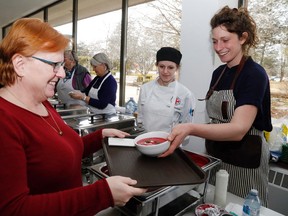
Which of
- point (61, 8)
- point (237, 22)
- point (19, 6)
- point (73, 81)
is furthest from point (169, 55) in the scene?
point (19, 6)

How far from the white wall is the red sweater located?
1647mm

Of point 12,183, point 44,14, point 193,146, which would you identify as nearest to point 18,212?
point 12,183

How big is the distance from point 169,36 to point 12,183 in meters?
2.80

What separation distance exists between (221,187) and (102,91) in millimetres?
2005

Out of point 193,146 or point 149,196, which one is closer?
point 149,196

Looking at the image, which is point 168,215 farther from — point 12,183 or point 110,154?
point 12,183

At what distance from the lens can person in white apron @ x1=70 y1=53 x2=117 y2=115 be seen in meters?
2.78

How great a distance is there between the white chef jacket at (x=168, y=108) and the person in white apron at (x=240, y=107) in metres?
0.50

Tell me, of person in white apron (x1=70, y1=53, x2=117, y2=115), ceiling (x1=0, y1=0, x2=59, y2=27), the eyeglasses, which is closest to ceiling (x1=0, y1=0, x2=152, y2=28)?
ceiling (x1=0, y1=0, x2=59, y2=27)

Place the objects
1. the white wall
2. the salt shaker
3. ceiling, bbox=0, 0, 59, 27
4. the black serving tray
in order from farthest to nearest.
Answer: ceiling, bbox=0, 0, 59, 27 → the white wall → the salt shaker → the black serving tray

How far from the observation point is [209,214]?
94 centimetres

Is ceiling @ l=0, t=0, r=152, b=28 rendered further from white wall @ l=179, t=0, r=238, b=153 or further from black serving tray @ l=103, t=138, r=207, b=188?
black serving tray @ l=103, t=138, r=207, b=188

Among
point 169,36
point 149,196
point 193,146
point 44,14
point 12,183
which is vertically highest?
point 44,14

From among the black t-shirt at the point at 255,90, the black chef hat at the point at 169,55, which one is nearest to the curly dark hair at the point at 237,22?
the black t-shirt at the point at 255,90
